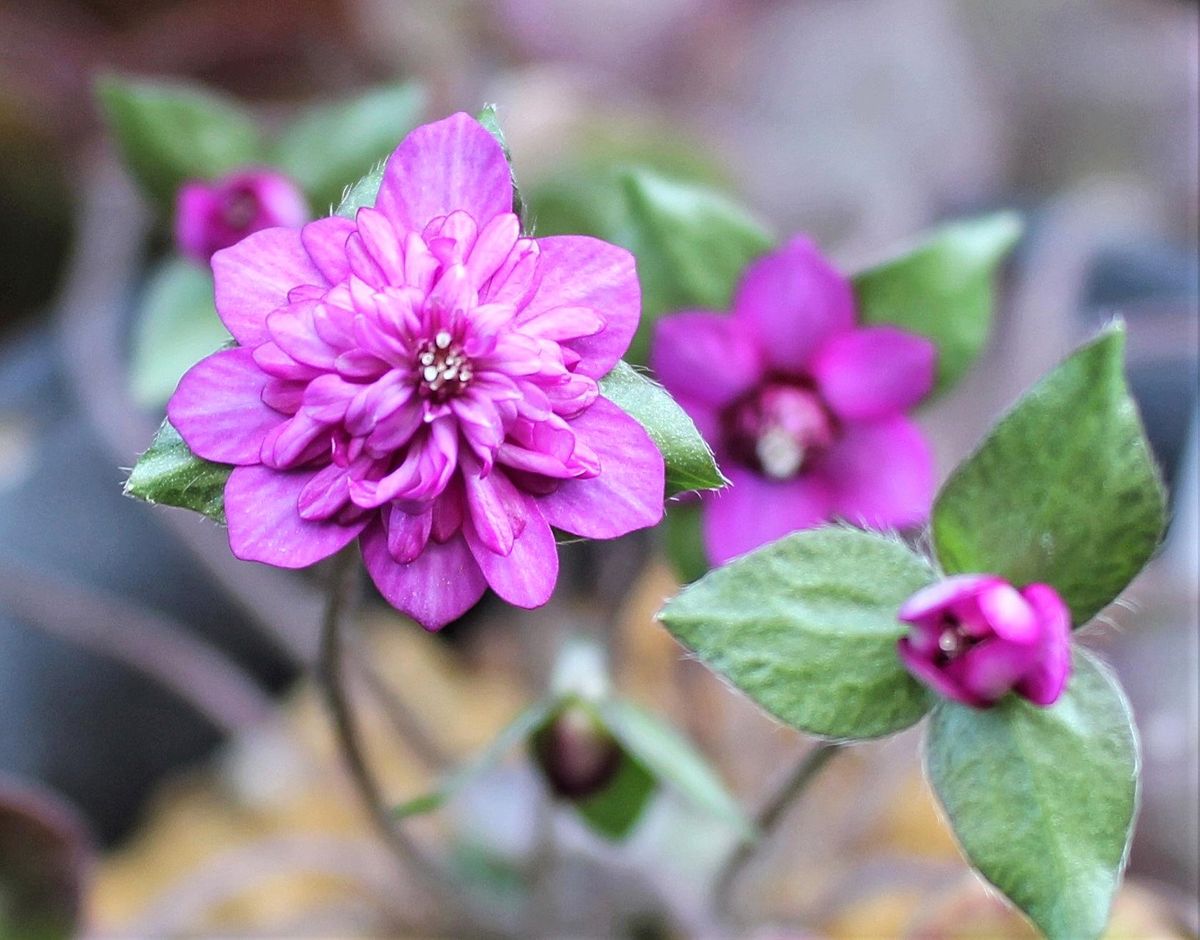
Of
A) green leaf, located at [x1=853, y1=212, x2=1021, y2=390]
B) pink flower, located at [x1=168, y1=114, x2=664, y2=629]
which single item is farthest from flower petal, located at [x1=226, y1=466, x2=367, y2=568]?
green leaf, located at [x1=853, y1=212, x2=1021, y2=390]

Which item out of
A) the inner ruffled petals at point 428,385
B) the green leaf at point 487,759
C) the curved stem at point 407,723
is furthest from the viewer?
the curved stem at point 407,723

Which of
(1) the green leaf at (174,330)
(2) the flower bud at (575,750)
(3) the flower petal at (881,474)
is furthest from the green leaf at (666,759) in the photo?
(1) the green leaf at (174,330)

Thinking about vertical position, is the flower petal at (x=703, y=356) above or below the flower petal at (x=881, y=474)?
above

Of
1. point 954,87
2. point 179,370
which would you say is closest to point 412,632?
point 179,370

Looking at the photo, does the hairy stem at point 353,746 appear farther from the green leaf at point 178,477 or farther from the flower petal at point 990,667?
the flower petal at point 990,667

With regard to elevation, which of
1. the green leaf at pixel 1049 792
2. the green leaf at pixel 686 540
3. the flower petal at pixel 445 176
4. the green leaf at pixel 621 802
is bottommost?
the green leaf at pixel 621 802

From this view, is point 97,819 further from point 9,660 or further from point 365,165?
point 365,165

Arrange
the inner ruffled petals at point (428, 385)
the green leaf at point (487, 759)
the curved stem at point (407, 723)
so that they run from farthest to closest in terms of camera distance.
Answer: the curved stem at point (407, 723) < the green leaf at point (487, 759) < the inner ruffled petals at point (428, 385)
